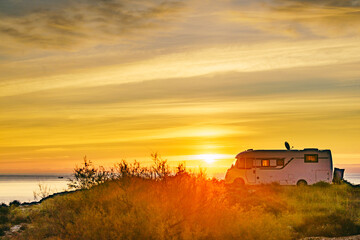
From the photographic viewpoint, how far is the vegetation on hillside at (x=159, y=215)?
12.7 m

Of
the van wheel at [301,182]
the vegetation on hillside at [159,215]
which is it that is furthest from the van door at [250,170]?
the vegetation on hillside at [159,215]

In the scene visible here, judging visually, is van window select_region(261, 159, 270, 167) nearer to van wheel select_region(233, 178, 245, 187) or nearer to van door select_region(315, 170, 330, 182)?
van wheel select_region(233, 178, 245, 187)

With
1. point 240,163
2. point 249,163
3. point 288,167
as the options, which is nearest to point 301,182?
point 288,167

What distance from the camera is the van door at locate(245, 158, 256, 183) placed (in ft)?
110

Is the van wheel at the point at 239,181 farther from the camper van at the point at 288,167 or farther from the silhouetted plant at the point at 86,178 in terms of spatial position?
the silhouetted plant at the point at 86,178

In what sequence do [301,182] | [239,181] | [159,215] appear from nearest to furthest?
[159,215], [301,182], [239,181]

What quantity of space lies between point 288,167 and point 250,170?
271 centimetres

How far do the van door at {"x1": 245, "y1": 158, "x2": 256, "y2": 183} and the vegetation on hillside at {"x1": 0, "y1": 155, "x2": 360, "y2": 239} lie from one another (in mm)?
13957

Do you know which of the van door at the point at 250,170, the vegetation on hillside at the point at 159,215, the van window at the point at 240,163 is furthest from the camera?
the van window at the point at 240,163

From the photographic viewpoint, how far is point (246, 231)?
46.0 feet

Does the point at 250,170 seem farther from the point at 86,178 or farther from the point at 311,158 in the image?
the point at 86,178

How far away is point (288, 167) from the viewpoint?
110 ft

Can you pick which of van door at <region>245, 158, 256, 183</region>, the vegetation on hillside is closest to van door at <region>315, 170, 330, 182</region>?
van door at <region>245, 158, 256, 183</region>

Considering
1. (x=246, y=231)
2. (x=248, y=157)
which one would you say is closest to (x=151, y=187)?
(x=246, y=231)
